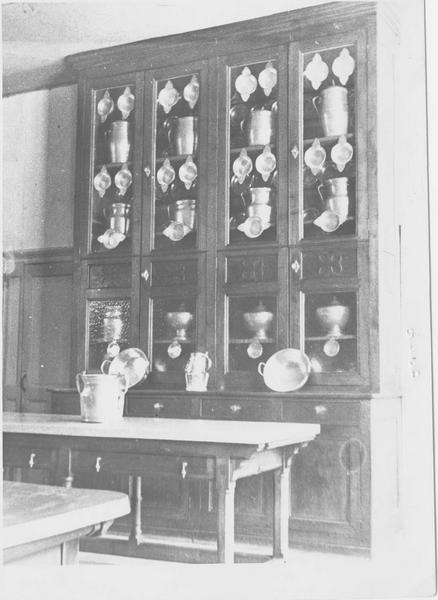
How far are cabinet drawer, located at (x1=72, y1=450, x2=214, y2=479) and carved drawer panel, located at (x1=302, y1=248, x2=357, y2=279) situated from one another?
147 cm

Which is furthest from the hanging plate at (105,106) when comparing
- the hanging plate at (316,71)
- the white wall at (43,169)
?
the hanging plate at (316,71)

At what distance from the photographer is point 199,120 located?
4.52 m

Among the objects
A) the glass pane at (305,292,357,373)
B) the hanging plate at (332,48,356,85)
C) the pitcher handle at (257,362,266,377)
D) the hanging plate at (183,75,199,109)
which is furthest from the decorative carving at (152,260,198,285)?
the hanging plate at (332,48,356,85)

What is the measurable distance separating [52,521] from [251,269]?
2.90m

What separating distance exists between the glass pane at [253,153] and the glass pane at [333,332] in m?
0.56

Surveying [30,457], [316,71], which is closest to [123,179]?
[316,71]

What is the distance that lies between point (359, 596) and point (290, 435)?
904 mm

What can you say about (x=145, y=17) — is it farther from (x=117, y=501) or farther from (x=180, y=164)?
(x=117, y=501)

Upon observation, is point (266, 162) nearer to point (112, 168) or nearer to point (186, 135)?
point (186, 135)

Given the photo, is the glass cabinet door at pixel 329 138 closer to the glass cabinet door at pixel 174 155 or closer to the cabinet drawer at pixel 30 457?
the glass cabinet door at pixel 174 155

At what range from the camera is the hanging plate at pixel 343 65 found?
13.5ft

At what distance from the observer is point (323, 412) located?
3.90 meters

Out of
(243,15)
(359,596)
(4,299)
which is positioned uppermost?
(243,15)

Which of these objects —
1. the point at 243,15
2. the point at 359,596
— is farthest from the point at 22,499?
the point at 243,15
